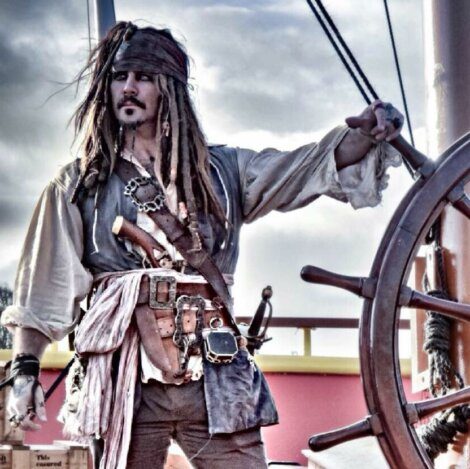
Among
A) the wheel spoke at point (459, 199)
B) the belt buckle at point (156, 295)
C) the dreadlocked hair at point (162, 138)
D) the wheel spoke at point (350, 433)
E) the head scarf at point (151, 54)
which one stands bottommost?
the wheel spoke at point (350, 433)

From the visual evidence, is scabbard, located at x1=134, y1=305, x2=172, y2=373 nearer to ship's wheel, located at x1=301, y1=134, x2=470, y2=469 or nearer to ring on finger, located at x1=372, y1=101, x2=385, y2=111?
ship's wheel, located at x1=301, y1=134, x2=470, y2=469

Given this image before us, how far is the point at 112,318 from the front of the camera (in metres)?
2.94

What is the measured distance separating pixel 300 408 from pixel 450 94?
3595 millimetres

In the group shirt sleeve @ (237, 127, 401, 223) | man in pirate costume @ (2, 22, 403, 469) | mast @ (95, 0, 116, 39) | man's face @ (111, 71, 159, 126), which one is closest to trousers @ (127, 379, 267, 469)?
man in pirate costume @ (2, 22, 403, 469)

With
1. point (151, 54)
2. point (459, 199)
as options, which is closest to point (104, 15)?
point (151, 54)

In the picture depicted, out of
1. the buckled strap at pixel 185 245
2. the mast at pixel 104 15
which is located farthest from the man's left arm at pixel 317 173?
the mast at pixel 104 15

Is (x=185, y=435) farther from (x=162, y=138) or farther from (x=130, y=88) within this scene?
(x=130, y=88)

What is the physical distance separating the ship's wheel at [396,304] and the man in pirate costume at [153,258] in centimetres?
27

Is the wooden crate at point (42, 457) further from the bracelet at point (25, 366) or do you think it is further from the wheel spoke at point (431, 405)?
the wheel spoke at point (431, 405)

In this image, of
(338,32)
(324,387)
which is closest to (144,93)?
(338,32)

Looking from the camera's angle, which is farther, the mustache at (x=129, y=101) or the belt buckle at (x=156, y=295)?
the mustache at (x=129, y=101)

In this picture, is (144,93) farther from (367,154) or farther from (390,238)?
(390,238)

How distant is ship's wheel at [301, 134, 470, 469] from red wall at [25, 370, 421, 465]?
400 centimetres

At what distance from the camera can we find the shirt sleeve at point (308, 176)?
2949 millimetres
